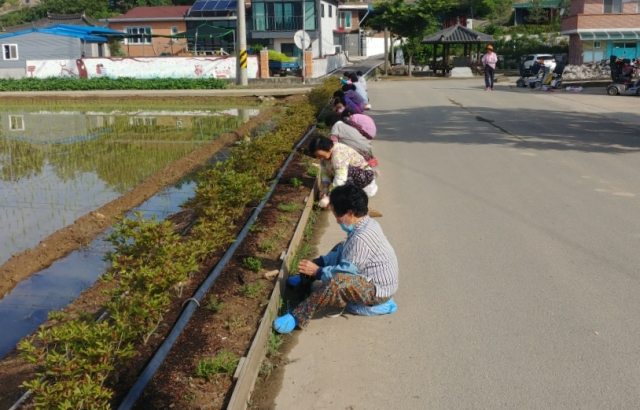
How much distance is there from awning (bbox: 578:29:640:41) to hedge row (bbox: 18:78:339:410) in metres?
30.5

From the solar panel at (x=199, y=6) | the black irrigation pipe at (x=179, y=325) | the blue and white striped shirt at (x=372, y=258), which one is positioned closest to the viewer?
the black irrigation pipe at (x=179, y=325)

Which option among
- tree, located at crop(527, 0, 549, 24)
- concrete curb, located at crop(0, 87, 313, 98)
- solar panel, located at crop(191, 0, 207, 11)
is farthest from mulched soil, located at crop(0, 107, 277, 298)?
tree, located at crop(527, 0, 549, 24)

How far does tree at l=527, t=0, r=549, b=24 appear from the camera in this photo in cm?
5447

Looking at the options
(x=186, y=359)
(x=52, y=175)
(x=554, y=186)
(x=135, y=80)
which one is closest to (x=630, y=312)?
(x=186, y=359)

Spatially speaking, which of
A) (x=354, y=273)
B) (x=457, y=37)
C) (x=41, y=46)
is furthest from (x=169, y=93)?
(x=354, y=273)

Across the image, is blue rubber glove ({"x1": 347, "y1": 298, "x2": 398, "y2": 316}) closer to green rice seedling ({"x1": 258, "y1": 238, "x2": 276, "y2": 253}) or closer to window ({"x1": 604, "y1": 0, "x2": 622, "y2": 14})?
green rice seedling ({"x1": 258, "y1": 238, "x2": 276, "y2": 253})

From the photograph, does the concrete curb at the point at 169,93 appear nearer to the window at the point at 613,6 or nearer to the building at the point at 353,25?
the window at the point at 613,6

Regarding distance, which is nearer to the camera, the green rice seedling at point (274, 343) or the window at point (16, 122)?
the green rice seedling at point (274, 343)

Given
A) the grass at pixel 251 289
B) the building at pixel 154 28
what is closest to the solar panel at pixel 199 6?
the building at pixel 154 28

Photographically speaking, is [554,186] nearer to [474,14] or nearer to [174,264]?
[174,264]

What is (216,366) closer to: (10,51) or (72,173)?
(72,173)

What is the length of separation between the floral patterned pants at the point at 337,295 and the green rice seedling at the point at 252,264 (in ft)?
3.57

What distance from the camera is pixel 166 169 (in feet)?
Answer: 41.3

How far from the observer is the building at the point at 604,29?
112 ft
